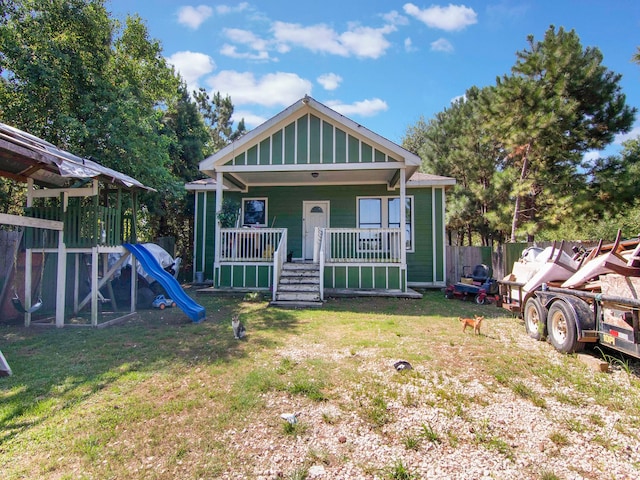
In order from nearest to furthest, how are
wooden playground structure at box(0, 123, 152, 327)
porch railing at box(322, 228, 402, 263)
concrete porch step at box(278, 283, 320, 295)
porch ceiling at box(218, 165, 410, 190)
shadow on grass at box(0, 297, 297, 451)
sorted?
shadow on grass at box(0, 297, 297, 451) → wooden playground structure at box(0, 123, 152, 327) → concrete porch step at box(278, 283, 320, 295) → porch railing at box(322, 228, 402, 263) → porch ceiling at box(218, 165, 410, 190)

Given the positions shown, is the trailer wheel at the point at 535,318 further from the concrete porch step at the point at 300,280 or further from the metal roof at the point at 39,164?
the metal roof at the point at 39,164

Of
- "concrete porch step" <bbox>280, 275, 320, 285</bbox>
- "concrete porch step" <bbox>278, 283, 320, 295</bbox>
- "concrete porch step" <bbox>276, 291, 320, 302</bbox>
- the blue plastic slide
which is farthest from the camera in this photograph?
"concrete porch step" <bbox>280, 275, 320, 285</bbox>

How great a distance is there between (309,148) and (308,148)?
3 cm

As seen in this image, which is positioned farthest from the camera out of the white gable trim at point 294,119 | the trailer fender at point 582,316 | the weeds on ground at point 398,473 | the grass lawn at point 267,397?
the white gable trim at point 294,119

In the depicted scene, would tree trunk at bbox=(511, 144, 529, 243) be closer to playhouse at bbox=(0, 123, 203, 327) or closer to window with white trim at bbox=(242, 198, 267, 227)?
window with white trim at bbox=(242, 198, 267, 227)

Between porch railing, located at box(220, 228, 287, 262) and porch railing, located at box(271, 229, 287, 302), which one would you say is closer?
porch railing, located at box(271, 229, 287, 302)

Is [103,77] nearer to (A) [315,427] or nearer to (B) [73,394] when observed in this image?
(B) [73,394]

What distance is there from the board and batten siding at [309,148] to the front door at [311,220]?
8.30ft

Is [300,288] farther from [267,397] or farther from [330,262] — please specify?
[267,397]

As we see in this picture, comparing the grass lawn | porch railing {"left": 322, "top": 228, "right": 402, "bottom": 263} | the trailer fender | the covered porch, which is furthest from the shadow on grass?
the trailer fender

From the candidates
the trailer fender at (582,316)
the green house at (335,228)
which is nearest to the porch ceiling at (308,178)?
the green house at (335,228)

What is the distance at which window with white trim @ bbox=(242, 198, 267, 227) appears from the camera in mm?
11508

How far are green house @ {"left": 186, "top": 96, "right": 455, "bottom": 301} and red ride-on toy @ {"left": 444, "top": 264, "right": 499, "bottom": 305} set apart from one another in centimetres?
125

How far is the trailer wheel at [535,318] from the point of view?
195 inches
